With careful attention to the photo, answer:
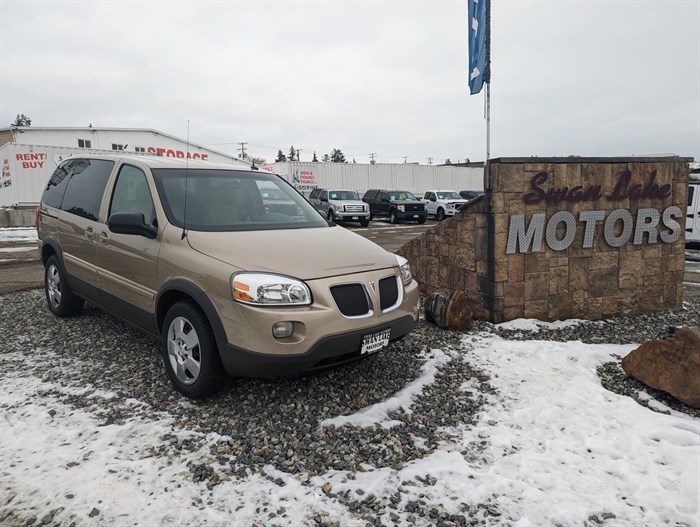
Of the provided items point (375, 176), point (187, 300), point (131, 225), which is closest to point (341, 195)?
point (375, 176)

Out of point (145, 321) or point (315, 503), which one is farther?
point (145, 321)

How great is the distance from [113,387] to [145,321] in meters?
0.59

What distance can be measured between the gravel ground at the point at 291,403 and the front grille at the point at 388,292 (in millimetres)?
785

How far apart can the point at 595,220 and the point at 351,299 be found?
13.9ft

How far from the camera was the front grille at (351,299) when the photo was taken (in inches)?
136

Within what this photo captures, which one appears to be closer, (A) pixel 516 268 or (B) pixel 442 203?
(A) pixel 516 268

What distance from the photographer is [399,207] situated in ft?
82.4

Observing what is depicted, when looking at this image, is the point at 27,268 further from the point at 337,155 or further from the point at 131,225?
the point at 337,155

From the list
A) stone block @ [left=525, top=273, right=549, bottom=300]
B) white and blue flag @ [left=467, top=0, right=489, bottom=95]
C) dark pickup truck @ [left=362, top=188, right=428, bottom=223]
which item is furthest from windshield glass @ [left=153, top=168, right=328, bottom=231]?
dark pickup truck @ [left=362, top=188, right=428, bottom=223]

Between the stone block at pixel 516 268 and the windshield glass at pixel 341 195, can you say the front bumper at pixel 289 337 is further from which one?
the windshield glass at pixel 341 195

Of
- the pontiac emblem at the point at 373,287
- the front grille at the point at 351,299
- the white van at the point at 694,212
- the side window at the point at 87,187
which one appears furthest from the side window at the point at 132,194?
the white van at the point at 694,212

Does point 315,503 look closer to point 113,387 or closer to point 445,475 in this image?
point 445,475

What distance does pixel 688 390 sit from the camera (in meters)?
3.82

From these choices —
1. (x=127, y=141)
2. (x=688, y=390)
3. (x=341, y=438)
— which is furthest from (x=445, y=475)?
(x=127, y=141)
